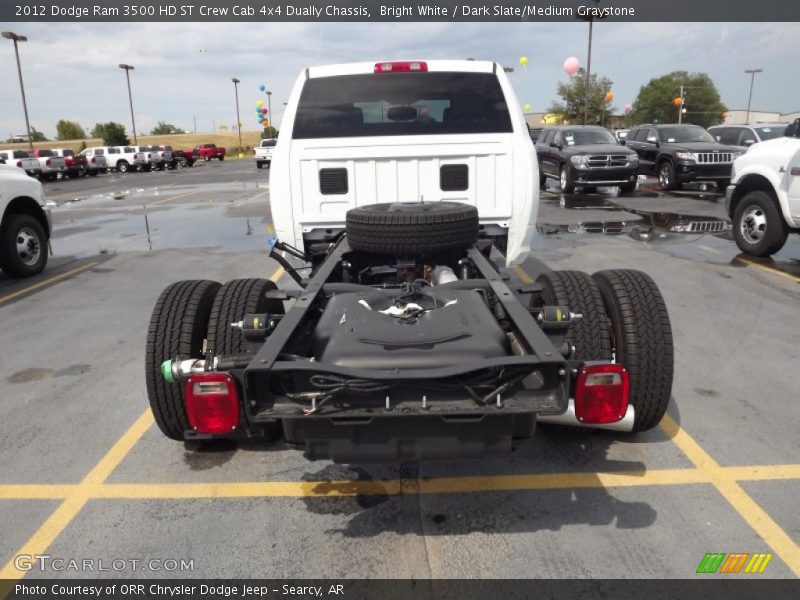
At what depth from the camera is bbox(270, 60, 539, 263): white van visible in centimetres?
466

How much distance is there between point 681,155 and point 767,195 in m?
8.30

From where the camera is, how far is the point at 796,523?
108 inches

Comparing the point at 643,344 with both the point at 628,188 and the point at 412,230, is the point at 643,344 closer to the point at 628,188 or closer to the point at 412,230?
the point at 412,230

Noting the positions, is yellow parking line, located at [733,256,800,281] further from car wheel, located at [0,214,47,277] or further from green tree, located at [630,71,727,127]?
green tree, located at [630,71,727,127]

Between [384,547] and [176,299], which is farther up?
[176,299]

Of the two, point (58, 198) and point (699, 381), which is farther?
point (58, 198)

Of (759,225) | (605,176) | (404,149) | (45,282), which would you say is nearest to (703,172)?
(605,176)

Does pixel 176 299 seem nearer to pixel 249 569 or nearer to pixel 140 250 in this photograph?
pixel 249 569

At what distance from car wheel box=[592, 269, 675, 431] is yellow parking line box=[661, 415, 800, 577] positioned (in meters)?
0.33

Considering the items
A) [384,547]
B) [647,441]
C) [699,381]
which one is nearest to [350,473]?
[384,547]

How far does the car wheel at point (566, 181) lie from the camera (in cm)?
1576

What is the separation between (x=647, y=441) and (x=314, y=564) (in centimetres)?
207

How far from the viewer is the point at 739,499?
2.95m

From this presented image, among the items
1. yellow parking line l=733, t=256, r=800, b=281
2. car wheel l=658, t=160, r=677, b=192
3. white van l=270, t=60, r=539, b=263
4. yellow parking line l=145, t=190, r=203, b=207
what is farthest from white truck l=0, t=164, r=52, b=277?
car wheel l=658, t=160, r=677, b=192
